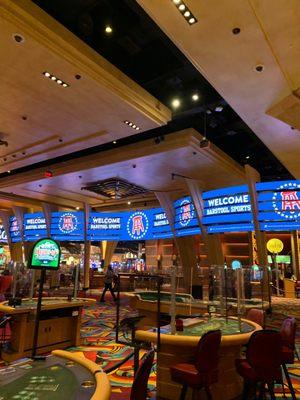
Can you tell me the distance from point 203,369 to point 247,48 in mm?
4074

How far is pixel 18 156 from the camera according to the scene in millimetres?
10359

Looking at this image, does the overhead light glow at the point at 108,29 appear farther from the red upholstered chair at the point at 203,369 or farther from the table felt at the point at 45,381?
the table felt at the point at 45,381

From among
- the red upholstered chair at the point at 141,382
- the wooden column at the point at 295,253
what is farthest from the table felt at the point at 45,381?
the wooden column at the point at 295,253

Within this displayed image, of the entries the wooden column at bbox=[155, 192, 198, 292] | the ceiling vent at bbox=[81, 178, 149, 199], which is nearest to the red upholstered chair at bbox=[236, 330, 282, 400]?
the ceiling vent at bbox=[81, 178, 149, 199]

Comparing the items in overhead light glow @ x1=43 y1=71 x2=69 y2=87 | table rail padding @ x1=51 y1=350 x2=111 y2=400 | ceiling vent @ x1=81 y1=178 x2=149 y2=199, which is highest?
ceiling vent @ x1=81 y1=178 x2=149 y2=199

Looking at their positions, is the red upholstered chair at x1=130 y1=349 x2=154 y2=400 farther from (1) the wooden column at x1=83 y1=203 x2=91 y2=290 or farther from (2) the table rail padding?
(1) the wooden column at x1=83 y1=203 x2=91 y2=290

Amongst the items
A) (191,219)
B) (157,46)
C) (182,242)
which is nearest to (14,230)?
(182,242)

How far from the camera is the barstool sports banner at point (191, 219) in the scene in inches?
359

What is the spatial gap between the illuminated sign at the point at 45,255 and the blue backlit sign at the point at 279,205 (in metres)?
6.89

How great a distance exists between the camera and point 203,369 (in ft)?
10.3

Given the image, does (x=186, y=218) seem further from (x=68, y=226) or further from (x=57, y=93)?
(x=57, y=93)

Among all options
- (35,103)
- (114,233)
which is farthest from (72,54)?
(114,233)

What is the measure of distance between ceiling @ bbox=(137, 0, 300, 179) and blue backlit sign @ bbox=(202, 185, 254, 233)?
3.95 meters

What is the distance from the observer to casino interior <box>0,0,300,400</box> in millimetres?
3318
